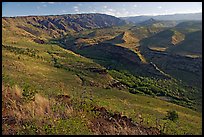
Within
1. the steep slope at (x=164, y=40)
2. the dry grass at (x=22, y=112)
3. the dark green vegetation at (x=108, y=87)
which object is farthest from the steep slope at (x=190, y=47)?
the dry grass at (x=22, y=112)

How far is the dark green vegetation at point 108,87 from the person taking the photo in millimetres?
7426

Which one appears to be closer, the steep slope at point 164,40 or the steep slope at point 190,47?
the steep slope at point 190,47

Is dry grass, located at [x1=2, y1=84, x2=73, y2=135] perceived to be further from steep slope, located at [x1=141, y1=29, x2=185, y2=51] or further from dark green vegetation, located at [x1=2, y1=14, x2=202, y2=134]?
steep slope, located at [x1=141, y1=29, x2=185, y2=51]

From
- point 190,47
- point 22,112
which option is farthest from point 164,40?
point 22,112

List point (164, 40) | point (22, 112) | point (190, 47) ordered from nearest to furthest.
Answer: point (22, 112) < point (190, 47) < point (164, 40)

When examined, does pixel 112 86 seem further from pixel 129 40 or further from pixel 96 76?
pixel 129 40

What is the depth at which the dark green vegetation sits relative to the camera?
7.43 meters

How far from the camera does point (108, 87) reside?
45344 millimetres

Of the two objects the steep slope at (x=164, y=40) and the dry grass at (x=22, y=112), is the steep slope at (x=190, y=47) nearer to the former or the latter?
the steep slope at (x=164, y=40)

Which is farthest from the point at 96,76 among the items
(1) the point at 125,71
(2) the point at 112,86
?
(1) the point at 125,71

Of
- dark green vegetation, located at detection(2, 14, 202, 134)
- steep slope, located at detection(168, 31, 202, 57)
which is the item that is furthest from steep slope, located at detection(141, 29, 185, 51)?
steep slope, located at detection(168, 31, 202, 57)

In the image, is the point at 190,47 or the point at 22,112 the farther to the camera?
the point at 190,47

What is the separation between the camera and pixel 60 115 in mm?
7656

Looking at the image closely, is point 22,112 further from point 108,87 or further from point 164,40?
point 164,40
